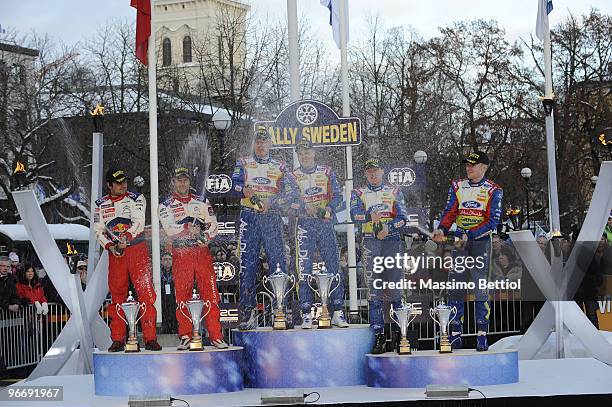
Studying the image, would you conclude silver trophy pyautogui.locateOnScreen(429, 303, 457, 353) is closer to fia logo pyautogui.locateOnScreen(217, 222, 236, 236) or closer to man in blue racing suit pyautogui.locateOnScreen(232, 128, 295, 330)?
man in blue racing suit pyautogui.locateOnScreen(232, 128, 295, 330)

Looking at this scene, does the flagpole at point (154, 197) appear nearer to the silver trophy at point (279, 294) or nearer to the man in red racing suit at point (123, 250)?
the man in red racing suit at point (123, 250)

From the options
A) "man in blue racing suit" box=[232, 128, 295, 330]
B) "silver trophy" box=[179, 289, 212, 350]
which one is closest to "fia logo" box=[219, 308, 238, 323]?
"man in blue racing suit" box=[232, 128, 295, 330]

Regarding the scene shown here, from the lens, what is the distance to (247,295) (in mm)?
12445

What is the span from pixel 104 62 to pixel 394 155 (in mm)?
8769

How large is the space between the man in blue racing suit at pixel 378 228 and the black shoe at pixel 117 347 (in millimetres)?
2537

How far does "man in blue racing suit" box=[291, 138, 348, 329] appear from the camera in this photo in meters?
12.5

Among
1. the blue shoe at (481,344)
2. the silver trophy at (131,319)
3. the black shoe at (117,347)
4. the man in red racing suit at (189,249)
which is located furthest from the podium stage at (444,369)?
the black shoe at (117,347)

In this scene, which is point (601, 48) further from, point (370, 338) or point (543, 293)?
point (370, 338)

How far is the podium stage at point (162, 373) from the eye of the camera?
36.4 feet

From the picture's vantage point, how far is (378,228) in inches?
503

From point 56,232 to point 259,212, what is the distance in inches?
826

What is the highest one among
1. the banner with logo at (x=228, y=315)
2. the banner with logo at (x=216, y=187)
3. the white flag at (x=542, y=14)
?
the white flag at (x=542, y=14)

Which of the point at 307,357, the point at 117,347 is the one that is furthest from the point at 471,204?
the point at 117,347

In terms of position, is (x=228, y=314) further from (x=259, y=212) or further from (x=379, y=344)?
(x=379, y=344)
